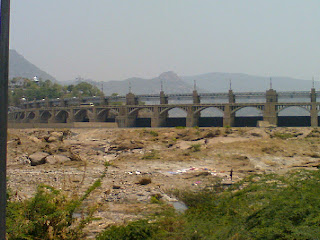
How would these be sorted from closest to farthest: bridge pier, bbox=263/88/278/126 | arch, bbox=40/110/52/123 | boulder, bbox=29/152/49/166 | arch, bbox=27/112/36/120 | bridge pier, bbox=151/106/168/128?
boulder, bbox=29/152/49/166
bridge pier, bbox=263/88/278/126
bridge pier, bbox=151/106/168/128
arch, bbox=40/110/52/123
arch, bbox=27/112/36/120

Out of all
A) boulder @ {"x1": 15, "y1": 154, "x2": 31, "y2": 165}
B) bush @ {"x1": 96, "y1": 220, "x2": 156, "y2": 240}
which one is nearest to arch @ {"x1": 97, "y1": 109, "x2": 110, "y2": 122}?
boulder @ {"x1": 15, "y1": 154, "x2": 31, "y2": 165}

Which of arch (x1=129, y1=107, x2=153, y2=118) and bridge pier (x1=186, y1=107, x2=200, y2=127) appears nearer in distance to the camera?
bridge pier (x1=186, y1=107, x2=200, y2=127)

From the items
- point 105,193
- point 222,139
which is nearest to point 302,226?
point 105,193

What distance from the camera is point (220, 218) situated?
27.0 ft

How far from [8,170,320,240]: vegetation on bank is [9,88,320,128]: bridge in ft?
148

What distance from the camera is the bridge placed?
53000 mm

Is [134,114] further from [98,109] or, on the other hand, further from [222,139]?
[222,139]

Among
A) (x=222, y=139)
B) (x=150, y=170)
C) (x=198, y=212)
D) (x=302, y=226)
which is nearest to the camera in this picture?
(x=302, y=226)

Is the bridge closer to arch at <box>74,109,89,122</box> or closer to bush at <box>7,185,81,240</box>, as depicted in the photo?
A: arch at <box>74,109,89,122</box>

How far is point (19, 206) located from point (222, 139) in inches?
891

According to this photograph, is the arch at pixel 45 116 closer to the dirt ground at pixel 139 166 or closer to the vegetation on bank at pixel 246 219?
the dirt ground at pixel 139 166

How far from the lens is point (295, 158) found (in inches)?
850

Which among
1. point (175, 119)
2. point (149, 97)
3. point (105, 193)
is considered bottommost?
point (105, 193)

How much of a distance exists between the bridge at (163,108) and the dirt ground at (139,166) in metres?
23.2
